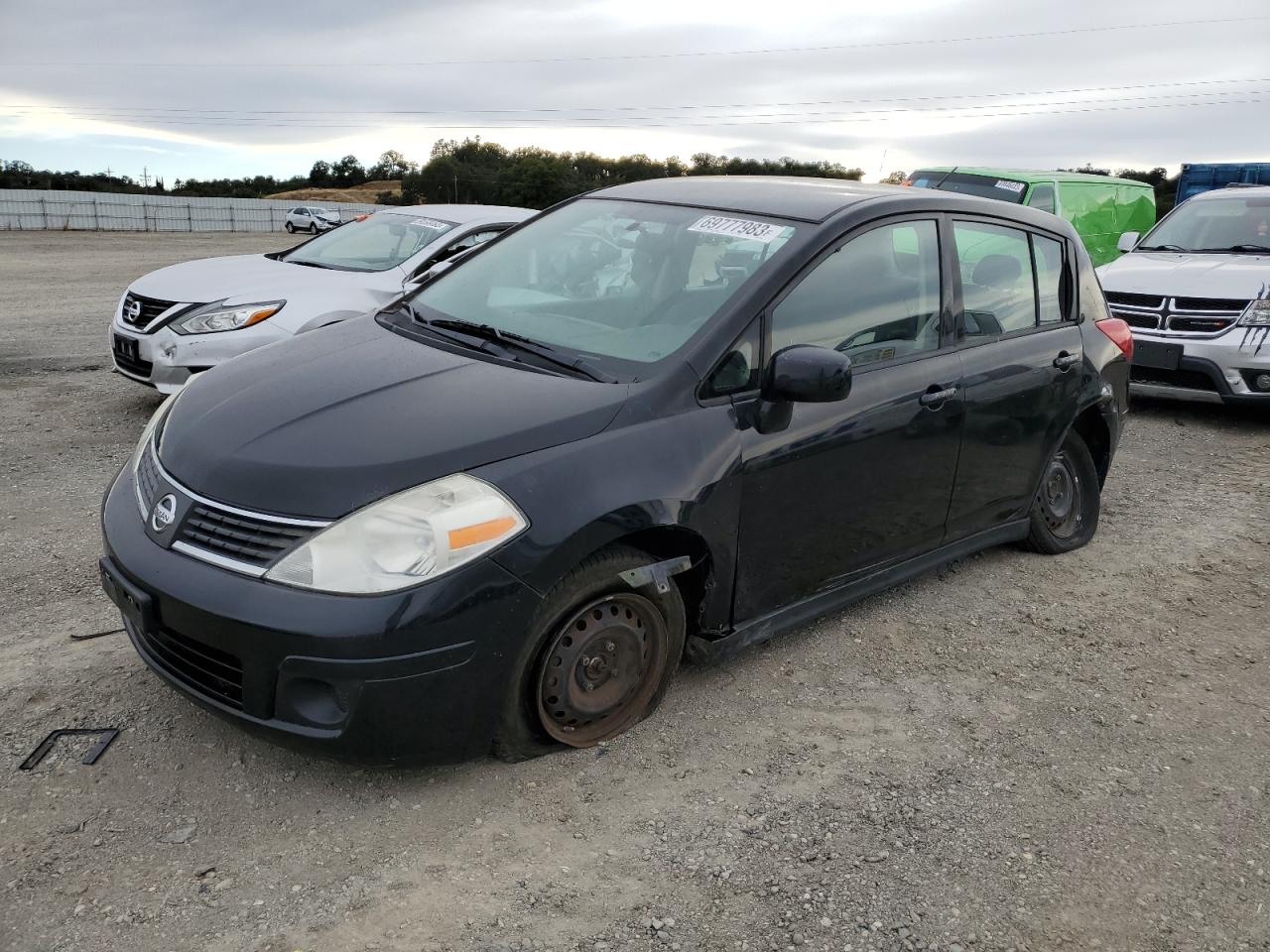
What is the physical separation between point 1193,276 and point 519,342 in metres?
6.79

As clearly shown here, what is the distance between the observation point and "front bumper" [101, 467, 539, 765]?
255 centimetres

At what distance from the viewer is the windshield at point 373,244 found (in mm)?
7520

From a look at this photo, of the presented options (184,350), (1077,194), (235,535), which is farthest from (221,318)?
Answer: (1077,194)

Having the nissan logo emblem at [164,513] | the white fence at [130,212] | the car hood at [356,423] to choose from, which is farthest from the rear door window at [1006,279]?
the white fence at [130,212]

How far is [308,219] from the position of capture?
4822cm

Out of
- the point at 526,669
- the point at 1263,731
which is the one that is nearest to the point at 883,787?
the point at 526,669

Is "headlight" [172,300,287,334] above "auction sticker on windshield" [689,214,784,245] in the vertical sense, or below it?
below

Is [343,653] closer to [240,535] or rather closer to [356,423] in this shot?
[240,535]

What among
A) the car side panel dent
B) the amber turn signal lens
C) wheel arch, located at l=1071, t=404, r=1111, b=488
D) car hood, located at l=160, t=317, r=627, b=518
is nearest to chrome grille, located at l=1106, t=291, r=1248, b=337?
wheel arch, located at l=1071, t=404, r=1111, b=488

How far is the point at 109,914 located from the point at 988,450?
341 cm

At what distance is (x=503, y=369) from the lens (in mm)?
3268

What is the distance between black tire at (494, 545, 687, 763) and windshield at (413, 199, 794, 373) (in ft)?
2.30

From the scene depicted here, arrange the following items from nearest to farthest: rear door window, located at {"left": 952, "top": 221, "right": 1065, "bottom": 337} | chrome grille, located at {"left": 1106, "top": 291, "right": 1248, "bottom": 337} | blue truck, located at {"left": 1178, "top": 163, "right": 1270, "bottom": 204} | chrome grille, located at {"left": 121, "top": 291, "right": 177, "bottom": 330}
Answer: rear door window, located at {"left": 952, "top": 221, "right": 1065, "bottom": 337}
chrome grille, located at {"left": 121, "top": 291, "right": 177, "bottom": 330}
chrome grille, located at {"left": 1106, "top": 291, "right": 1248, "bottom": 337}
blue truck, located at {"left": 1178, "top": 163, "right": 1270, "bottom": 204}

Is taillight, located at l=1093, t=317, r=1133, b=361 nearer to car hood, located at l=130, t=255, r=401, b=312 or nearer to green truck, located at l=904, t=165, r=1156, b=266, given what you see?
car hood, located at l=130, t=255, r=401, b=312
